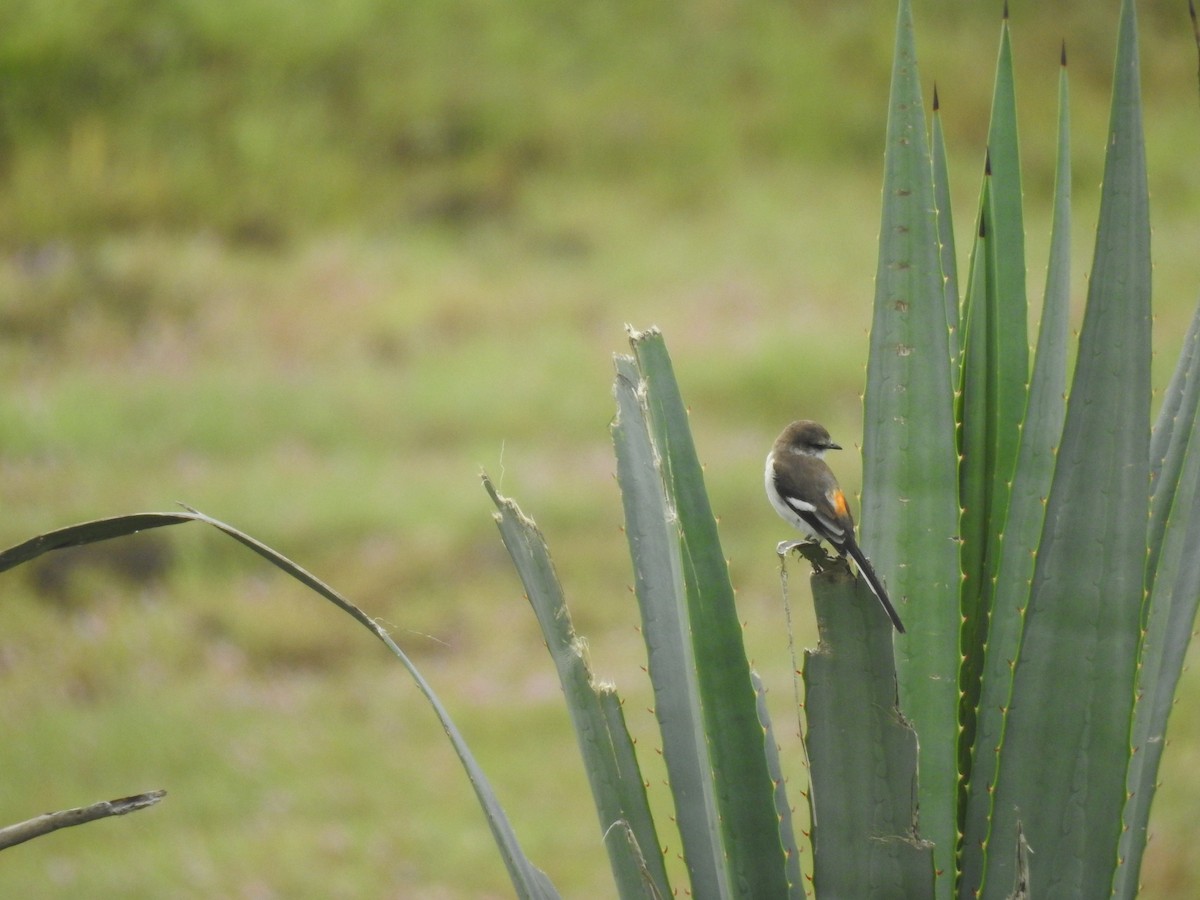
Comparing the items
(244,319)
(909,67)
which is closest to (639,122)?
(244,319)

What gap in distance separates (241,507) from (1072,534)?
5.36m

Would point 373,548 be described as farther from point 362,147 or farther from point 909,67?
point 909,67

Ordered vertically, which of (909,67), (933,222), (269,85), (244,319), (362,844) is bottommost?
(362,844)

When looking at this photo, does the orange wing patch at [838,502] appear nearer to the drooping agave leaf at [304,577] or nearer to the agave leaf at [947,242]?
the agave leaf at [947,242]

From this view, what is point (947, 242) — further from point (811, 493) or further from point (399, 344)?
point (399, 344)

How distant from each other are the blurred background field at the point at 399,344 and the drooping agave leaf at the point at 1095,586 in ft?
11.4

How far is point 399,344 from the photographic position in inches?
287

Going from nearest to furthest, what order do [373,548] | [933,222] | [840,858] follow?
[840,858] → [933,222] → [373,548]

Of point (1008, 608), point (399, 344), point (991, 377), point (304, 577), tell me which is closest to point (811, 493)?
point (991, 377)

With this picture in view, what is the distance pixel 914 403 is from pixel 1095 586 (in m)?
0.33

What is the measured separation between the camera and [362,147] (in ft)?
26.3

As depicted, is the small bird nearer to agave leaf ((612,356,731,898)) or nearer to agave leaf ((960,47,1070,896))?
agave leaf ((960,47,1070,896))

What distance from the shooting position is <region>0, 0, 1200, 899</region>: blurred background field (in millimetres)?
5105

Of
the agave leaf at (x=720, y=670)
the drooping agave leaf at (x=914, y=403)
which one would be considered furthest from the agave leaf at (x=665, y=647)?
the drooping agave leaf at (x=914, y=403)
